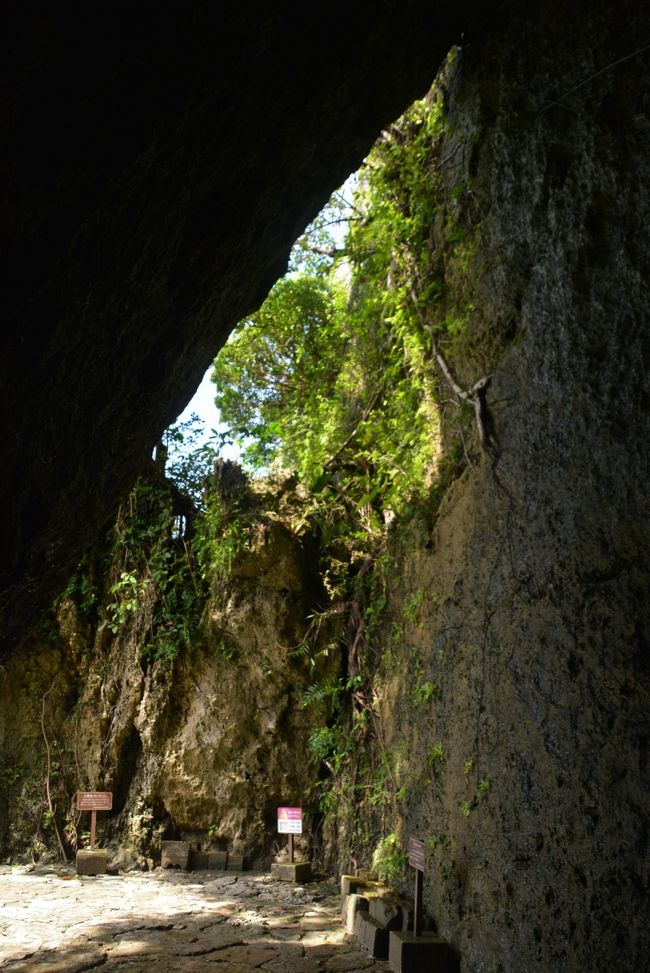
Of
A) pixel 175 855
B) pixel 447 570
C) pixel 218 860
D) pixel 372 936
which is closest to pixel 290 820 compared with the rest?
pixel 218 860

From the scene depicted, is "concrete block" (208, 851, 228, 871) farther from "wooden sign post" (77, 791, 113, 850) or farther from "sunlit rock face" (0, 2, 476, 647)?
"sunlit rock face" (0, 2, 476, 647)

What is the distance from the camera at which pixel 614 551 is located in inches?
175

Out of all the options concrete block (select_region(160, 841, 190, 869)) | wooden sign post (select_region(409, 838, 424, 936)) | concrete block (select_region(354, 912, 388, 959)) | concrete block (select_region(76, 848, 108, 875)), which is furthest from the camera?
concrete block (select_region(160, 841, 190, 869))

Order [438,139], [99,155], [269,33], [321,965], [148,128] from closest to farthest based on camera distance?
[99,155]
[148,128]
[269,33]
[321,965]
[438,139]

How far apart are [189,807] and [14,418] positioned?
7763 mm

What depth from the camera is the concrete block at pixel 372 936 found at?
5.66 m

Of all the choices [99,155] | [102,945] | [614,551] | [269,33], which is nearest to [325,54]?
[269,33]

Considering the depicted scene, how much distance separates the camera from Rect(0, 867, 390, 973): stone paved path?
5539 mm

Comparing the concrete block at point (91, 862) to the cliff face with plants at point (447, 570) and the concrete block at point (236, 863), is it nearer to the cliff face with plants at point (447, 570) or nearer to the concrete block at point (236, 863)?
the cliff face with plants at point (447, 570)

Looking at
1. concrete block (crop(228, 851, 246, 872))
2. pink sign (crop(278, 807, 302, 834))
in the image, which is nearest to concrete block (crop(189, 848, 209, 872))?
concrete block (crop(228, 851, 246, 872))

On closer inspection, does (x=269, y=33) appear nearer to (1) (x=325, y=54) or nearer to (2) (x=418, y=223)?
(1) (x=325, y=54)

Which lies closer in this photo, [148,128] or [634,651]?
[148,128]

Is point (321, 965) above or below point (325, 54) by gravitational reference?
below

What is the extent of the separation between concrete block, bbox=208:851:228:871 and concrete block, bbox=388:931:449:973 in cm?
453
